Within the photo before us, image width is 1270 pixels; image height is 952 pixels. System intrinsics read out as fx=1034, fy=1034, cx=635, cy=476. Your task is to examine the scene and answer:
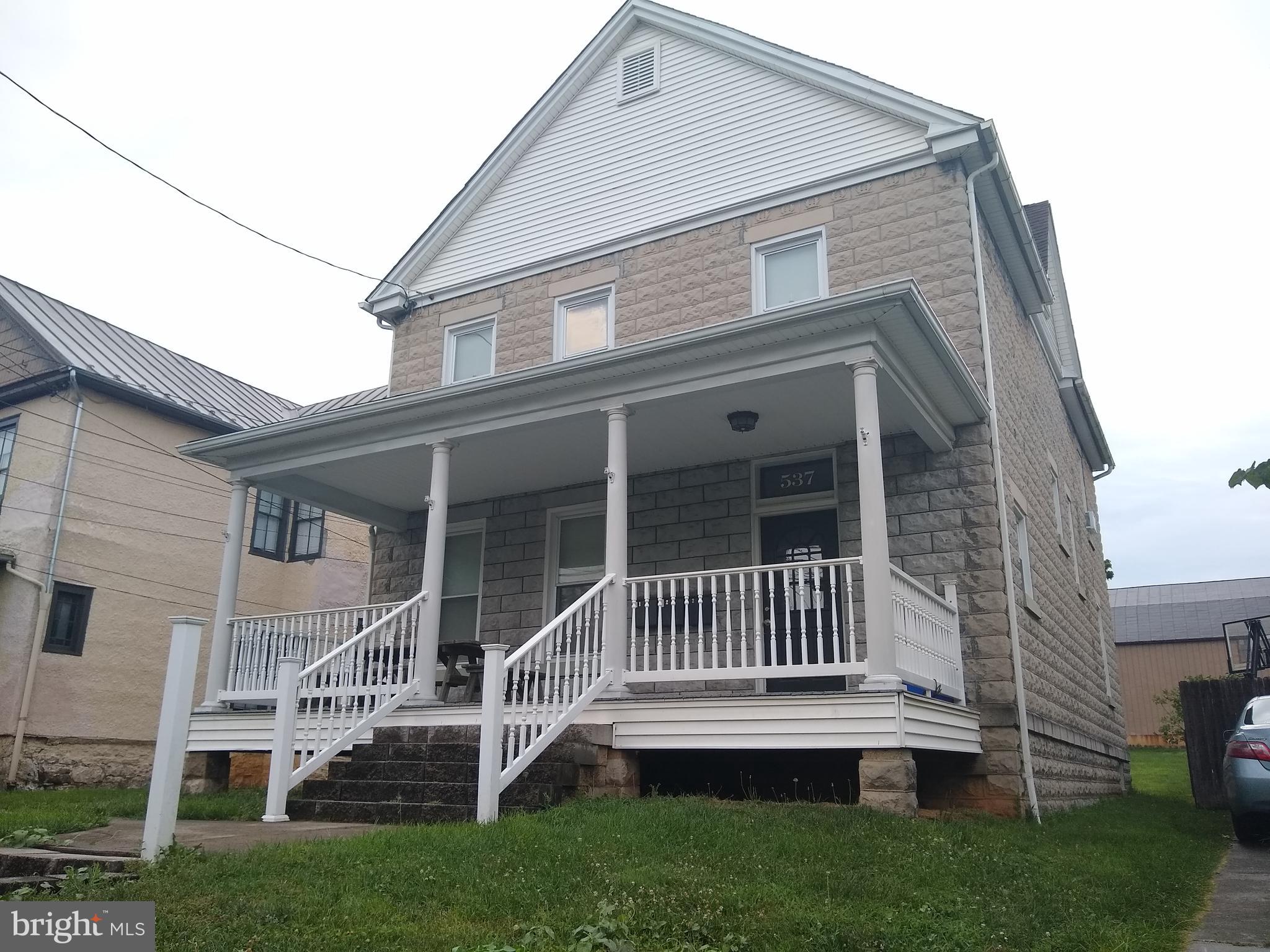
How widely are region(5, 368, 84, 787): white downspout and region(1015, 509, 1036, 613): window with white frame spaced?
482 inches

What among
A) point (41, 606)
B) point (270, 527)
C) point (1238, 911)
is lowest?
point (1238, 911)

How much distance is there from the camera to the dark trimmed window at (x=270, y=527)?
57.7 ft

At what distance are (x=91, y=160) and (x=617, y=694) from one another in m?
7.22

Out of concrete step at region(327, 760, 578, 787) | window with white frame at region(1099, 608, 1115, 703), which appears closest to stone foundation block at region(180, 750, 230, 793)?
concrete step at region(327, 760, 578, 787)

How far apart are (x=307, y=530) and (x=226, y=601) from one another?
301 inches

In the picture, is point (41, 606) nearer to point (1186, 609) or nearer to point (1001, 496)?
point (1001, 496)

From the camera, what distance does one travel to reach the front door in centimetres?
974

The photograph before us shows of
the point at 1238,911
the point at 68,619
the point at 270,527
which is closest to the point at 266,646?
the point at 68,619

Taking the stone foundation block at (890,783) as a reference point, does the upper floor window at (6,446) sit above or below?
Answer: above

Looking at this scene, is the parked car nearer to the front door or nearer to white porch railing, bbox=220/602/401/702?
the front door

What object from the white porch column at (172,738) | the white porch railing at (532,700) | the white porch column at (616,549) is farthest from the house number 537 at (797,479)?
the white porch column at (172,738)

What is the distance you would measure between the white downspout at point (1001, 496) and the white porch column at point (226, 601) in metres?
7.54

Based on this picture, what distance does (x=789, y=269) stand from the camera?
11.4 metres

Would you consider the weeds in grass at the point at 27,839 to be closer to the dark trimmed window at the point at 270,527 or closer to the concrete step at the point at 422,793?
the concrete step at the point at 422,793
